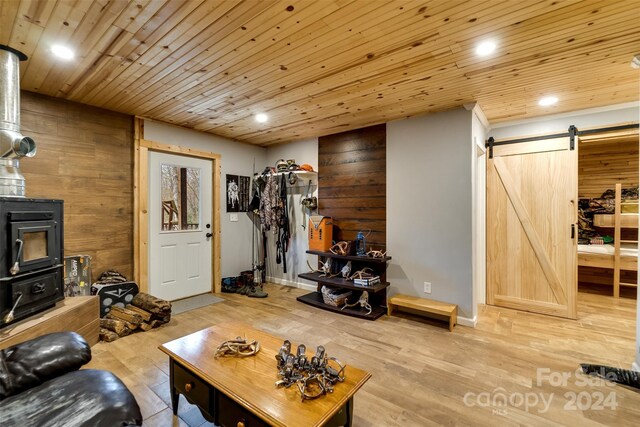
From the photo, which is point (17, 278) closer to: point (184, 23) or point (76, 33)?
point (76, 33)

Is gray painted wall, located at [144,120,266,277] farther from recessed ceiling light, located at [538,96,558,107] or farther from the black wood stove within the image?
recessed ceiling light, located at [538,96,558,107]

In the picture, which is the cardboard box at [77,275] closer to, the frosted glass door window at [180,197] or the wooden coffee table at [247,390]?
the frosted glass door window at [180,197]

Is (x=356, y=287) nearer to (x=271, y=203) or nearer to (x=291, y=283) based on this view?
(x=291, y=283)

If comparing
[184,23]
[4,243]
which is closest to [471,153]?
[184,23]

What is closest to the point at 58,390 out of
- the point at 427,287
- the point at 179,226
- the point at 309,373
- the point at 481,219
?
the point at 309,373

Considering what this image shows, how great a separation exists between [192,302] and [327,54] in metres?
3.56

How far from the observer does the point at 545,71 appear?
239cm

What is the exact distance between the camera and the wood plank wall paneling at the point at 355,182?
3.83m

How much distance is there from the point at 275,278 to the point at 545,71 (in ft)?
14.8

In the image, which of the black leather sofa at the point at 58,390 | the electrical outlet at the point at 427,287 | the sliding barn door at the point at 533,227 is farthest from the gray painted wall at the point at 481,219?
the black leather sofa at the point at 58,390

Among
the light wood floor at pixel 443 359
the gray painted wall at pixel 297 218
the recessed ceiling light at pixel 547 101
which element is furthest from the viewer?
the gray painted wall at pixel 297 218

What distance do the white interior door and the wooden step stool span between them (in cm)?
283

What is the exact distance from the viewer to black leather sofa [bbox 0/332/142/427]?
1102mm

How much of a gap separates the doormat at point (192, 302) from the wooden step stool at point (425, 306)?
2444mm
